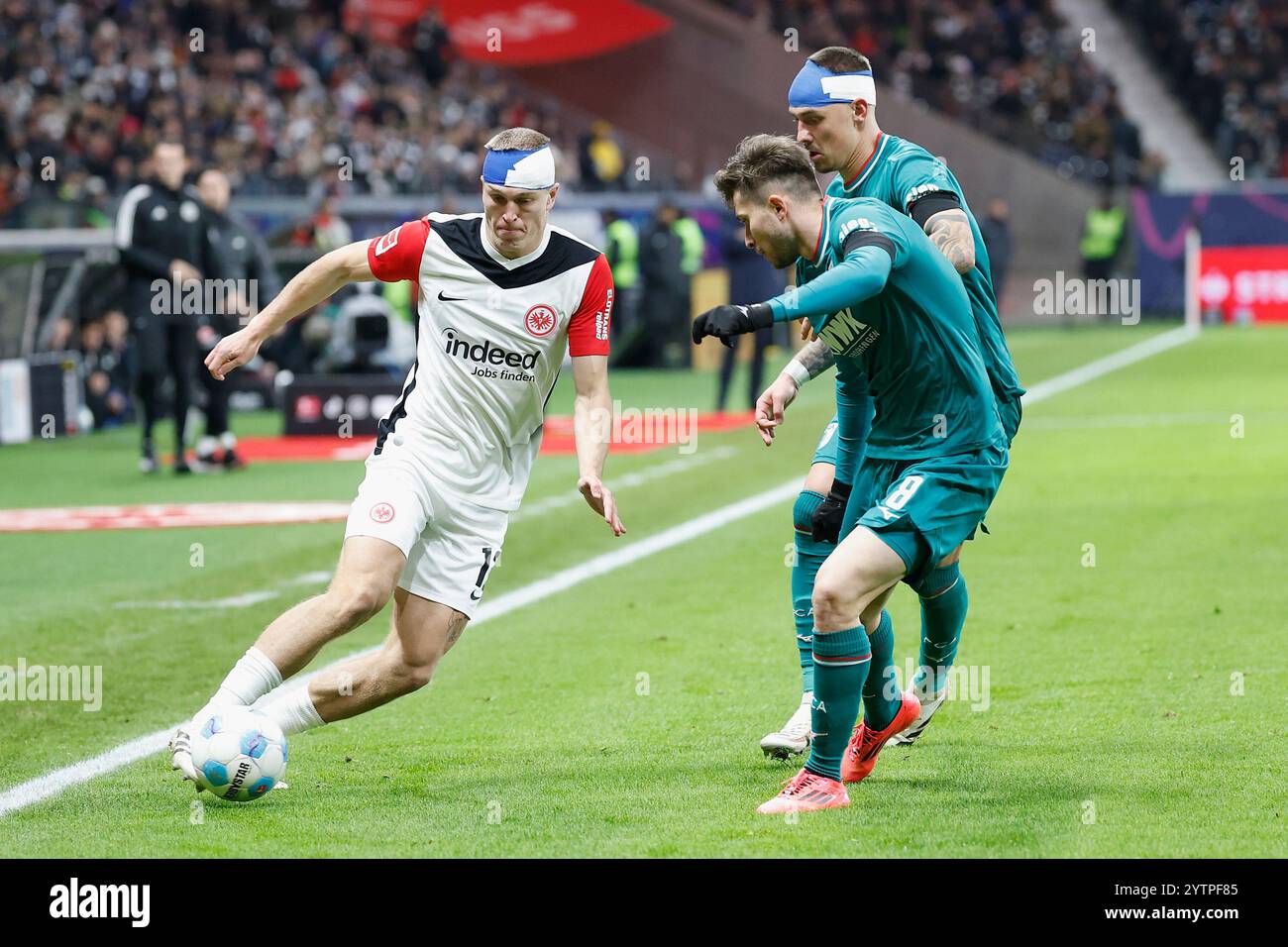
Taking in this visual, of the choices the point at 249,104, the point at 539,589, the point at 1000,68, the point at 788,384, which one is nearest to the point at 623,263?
the point at 249,104

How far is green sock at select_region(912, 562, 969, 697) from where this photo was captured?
6.39 meters

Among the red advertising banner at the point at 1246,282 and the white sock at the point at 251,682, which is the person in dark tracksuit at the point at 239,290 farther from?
the red advertising banner at the point at 1246,282

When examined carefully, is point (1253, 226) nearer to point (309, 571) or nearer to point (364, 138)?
point (364, 138)

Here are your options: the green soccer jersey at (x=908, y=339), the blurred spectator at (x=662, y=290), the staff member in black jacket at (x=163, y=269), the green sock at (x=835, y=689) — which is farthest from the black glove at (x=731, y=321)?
the blurred spectator at (x=662, y=290)

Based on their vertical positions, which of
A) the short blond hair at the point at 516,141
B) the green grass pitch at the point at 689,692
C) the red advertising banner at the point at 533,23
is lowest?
the green grass pitch at the point at 689,692

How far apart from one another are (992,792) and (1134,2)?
43.9 metres

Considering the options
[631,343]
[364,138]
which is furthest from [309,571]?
[364,138]

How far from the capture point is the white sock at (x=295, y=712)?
19.8 feet

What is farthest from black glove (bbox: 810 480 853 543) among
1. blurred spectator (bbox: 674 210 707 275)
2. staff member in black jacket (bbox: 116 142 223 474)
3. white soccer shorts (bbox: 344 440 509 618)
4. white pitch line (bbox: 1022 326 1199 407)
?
blurred spectator (bbox: 674 210 707 275)

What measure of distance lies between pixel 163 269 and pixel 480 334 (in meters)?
9.64

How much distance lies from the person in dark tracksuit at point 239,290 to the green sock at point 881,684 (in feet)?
30.3

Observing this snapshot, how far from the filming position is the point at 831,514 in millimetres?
6430

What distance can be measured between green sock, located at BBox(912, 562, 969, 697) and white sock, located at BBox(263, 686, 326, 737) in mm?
2025
